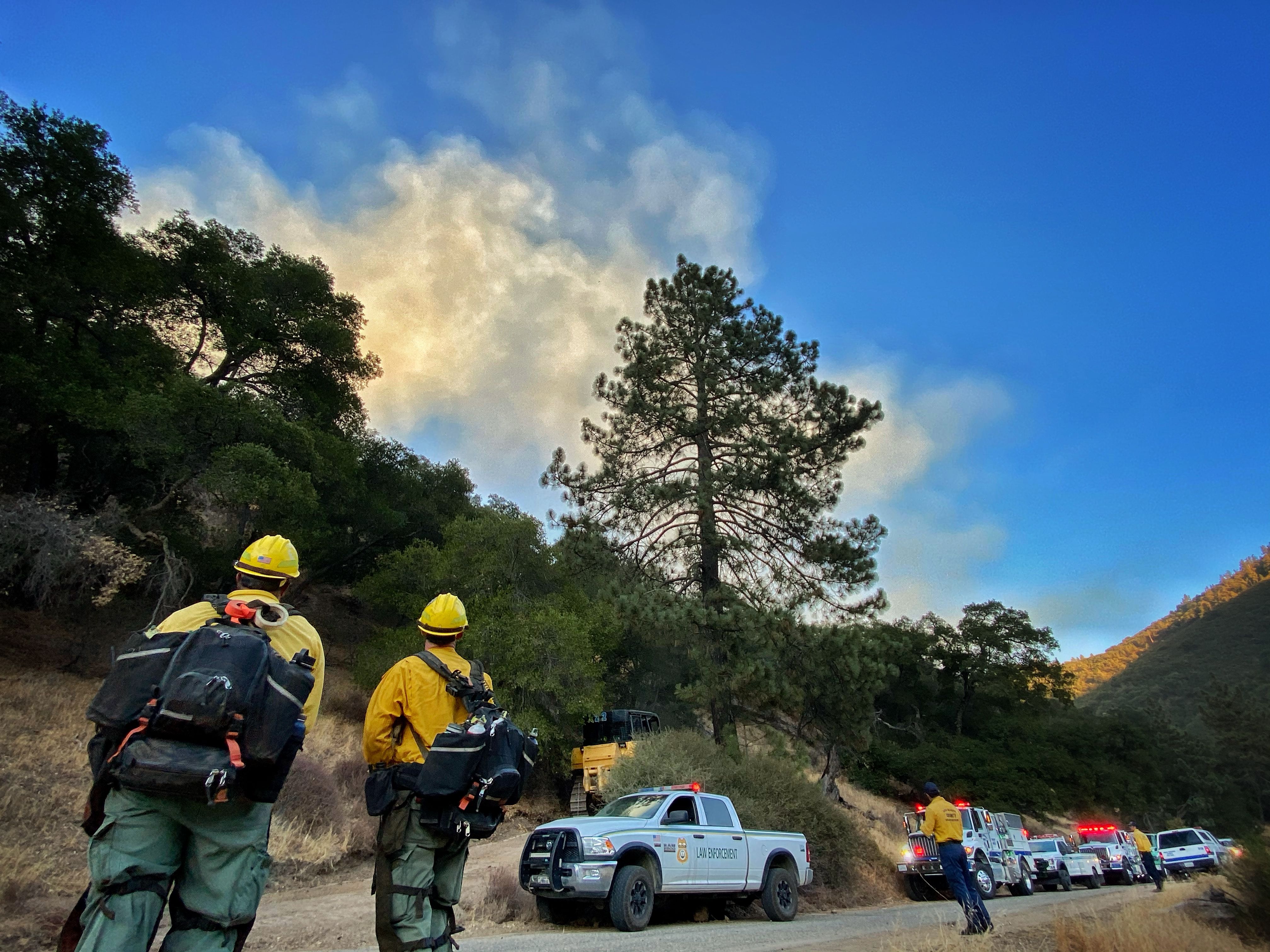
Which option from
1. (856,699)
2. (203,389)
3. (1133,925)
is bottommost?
(1133,925)

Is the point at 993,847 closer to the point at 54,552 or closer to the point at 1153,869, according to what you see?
the point at 1153,869

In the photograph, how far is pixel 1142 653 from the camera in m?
132

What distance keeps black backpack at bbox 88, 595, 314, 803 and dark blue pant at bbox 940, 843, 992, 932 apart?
823cm

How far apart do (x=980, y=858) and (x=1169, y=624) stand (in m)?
170

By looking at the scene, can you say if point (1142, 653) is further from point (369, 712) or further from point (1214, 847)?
point (369, 712)

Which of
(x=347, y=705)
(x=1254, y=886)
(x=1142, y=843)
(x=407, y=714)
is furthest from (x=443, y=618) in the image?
(x=1142, y=843)

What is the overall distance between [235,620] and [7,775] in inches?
461

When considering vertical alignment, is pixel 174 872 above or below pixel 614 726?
below

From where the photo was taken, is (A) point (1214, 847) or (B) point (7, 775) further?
(A) point (1214, 847)

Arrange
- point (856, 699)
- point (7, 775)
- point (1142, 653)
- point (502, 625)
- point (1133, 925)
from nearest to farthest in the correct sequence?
point (1133, 925) < point (7, 775) < point (856, 699) < point (502, 625) < point (1142, 653)

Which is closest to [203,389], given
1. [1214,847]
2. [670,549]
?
[670,549]

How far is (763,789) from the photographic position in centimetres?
1432

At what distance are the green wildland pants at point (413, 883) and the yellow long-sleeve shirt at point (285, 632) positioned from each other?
2.96ft

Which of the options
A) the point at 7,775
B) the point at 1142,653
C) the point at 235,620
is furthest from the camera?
the point at 1142,653
